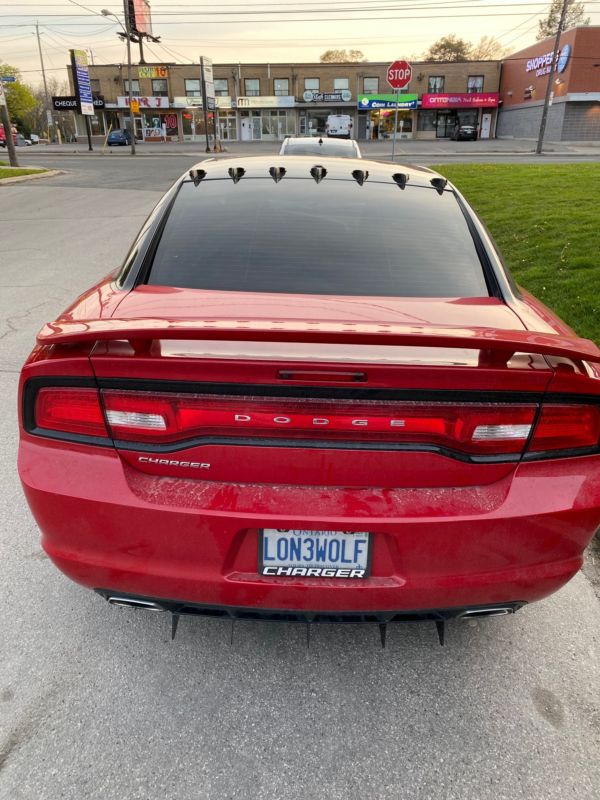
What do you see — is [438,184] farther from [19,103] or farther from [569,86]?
[19,103]

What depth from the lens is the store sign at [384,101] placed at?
6194cm

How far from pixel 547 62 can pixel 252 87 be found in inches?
1234

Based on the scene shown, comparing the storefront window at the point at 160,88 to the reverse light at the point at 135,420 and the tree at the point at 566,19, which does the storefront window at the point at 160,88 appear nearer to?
the tree at the point at 566,19

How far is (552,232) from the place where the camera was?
8.19 metres

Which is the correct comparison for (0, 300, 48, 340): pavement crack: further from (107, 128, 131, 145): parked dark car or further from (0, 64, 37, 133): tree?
→ (0, 64, 37, 133): tree

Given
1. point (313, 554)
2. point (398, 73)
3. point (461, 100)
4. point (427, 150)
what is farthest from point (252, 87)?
point (313, 554)

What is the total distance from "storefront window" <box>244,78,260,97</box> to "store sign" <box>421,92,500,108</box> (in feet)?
59.7

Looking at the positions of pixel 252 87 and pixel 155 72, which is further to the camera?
pixel 155 72

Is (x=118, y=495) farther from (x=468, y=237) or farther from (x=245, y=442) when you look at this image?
(x=468, y=237)

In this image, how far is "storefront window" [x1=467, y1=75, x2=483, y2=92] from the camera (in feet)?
204

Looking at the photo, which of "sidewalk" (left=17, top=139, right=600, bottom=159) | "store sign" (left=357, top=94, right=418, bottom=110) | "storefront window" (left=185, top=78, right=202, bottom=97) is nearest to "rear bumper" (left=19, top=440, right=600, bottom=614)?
"sidewalk" (left=17, top=139, right=600, bottom=159)

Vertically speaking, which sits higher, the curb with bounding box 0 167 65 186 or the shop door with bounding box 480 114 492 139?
the shop door with bounding box 480 114 492 139

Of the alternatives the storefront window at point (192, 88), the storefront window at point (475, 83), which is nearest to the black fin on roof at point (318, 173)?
the storefront window at point (475, 83)

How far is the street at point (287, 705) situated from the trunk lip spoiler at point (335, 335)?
4.10 feet
